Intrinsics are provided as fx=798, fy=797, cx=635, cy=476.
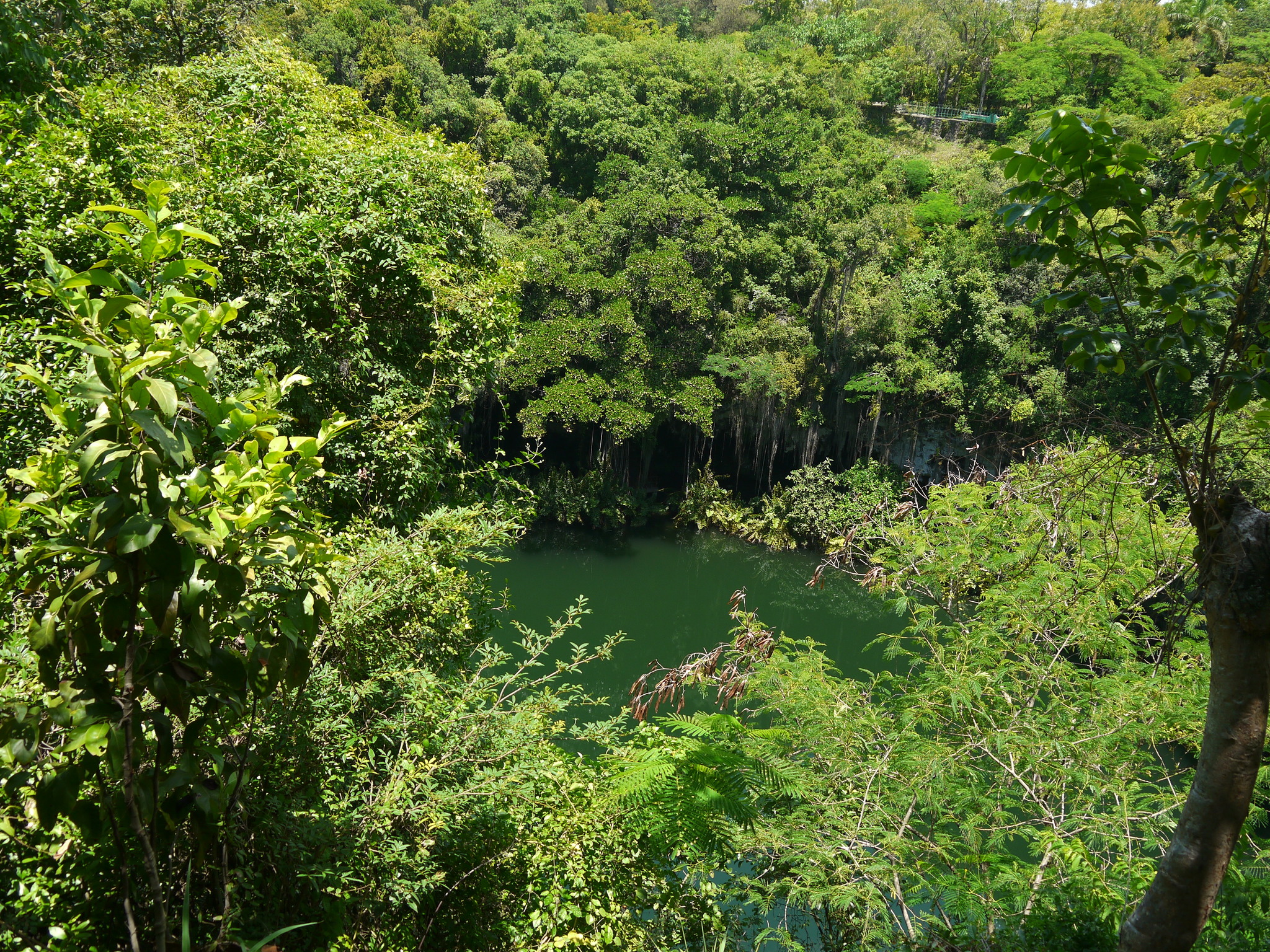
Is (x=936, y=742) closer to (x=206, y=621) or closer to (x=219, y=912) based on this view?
(x=219, y=912)

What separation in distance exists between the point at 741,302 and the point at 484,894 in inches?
598

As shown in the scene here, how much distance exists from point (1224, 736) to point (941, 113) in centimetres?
3089

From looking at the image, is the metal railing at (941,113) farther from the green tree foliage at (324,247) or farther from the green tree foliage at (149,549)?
the green tree foliage at (149,549)

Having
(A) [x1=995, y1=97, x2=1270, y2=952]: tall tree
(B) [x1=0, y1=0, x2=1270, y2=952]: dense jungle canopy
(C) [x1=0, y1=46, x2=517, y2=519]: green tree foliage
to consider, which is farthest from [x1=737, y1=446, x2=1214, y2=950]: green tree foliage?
(C) [x1=0, y1=46, x2=517, y2=519]: green tree foliage

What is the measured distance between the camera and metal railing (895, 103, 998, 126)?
26812 mm

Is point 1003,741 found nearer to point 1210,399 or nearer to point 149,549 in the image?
point 1210,399

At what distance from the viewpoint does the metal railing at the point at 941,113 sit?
2681 centimetres

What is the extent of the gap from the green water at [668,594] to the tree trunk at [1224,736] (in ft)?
31.3

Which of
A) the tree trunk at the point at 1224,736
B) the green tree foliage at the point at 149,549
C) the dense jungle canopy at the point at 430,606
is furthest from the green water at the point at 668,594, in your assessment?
the green tree foliage at the point at 149,549

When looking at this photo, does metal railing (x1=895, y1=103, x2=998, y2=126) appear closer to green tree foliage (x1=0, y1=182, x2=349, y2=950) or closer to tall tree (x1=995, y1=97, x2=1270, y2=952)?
A: tall tree (x1=995, y1=97, x2=1270, y2=952)

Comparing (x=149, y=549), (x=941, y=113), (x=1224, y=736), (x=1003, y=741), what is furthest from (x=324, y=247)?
(x=941, y=113)

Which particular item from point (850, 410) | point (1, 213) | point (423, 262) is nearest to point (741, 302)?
point (850, 410)

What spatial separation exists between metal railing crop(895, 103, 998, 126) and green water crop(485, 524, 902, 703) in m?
18.5

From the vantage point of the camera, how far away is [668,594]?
Result: 49.3ft
